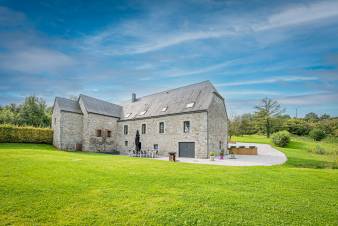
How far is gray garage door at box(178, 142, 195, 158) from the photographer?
19.2 m

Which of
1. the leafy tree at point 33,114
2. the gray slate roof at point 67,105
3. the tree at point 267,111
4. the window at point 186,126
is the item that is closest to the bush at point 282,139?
the tree at point 267,111

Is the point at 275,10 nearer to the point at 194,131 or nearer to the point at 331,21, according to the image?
the point at 331,21

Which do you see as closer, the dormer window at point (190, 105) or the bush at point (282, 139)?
the dormer window at point (190, 105)

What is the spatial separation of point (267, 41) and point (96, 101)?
23.2 m

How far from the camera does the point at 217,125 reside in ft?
67.6

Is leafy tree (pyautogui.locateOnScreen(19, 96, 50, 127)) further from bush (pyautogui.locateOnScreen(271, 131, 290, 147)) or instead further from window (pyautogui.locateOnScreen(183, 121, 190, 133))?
bush (pyautogui.locateOnScreen(271, 131, 290, 147))

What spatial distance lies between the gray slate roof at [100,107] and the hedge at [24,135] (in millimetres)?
5812

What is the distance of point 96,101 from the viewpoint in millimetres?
28016

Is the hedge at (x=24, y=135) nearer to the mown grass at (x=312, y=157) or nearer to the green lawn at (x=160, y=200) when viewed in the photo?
the green lawn at (x=160, y=200)

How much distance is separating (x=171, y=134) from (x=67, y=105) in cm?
1477

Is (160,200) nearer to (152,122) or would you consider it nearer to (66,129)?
(152,122)

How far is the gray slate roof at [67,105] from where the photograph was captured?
960 inches

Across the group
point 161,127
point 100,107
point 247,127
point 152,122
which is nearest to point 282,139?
point 247,127

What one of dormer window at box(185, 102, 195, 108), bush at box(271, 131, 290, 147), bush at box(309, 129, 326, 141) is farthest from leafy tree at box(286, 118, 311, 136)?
dormer window at box(185, 102, 195, 108)
